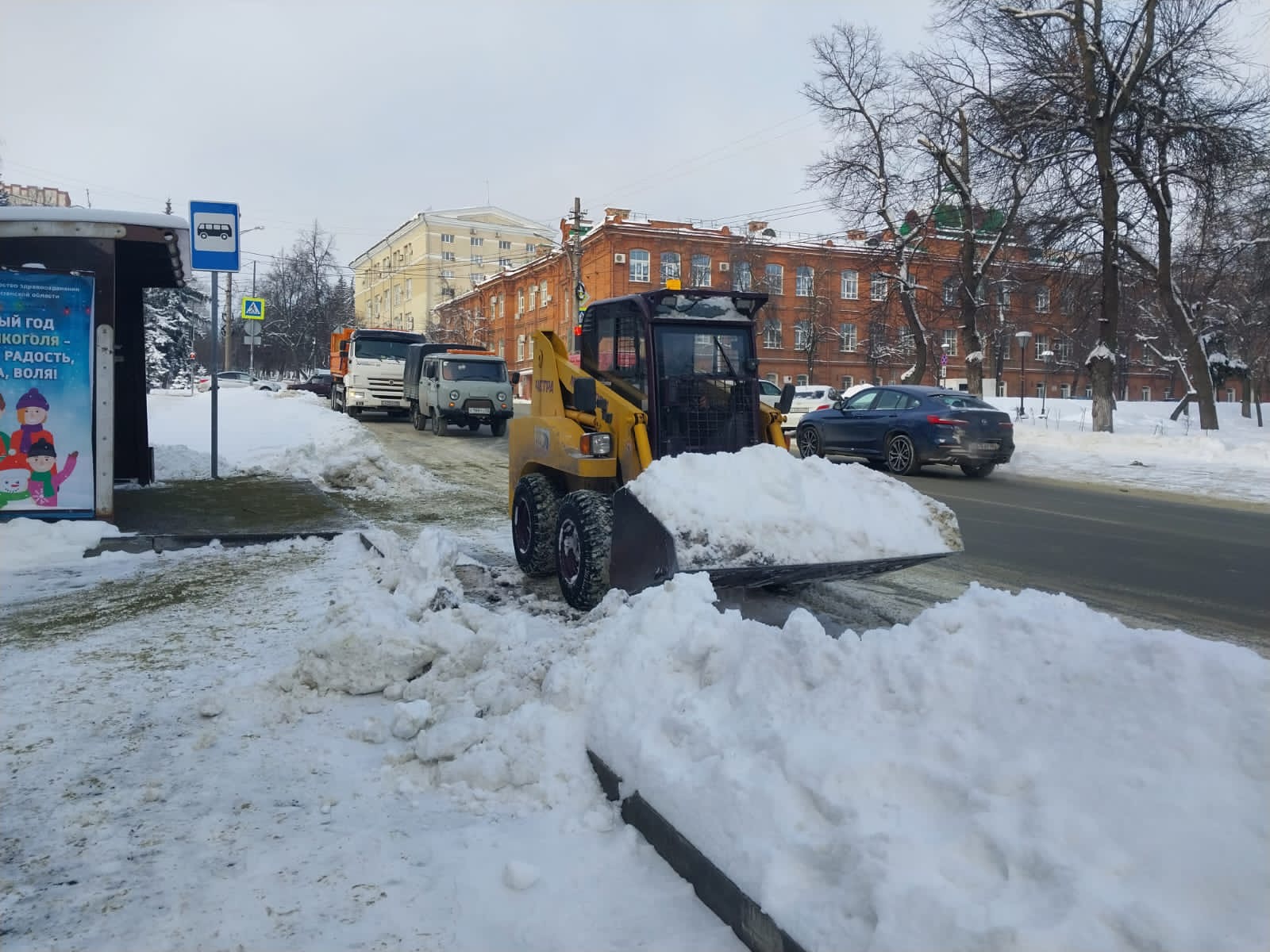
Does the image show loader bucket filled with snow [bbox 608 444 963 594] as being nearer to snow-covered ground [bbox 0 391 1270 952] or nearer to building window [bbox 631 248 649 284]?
snow-covered ground [bbox 0 391 1270 952]

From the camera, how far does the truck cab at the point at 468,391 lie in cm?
2320

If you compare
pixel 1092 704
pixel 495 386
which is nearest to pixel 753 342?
pixel 1092 704

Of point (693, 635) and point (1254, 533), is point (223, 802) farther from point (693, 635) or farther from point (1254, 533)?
point (1254, 533)

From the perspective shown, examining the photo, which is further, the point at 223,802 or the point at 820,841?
the point at 223,802

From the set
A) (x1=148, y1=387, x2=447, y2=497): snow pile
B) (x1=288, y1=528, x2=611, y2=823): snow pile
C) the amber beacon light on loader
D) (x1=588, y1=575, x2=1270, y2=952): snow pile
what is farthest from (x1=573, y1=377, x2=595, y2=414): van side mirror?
(x1=148, y1=387, x2=447, y2=497): snow pile

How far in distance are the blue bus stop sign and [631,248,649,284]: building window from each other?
46.6m

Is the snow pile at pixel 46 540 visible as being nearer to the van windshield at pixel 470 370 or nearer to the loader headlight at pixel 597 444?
the loader headlight at pixel 597 444

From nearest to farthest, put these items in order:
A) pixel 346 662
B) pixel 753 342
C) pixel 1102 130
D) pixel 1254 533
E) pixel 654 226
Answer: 1. pixel 346 662
2. pixel 753 342
3. pixel 1254 533
4. pixel 1102 130
5. pixel 654 226

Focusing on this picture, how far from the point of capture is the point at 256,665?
4984 millimetres

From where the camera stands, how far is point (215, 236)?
10930 mm

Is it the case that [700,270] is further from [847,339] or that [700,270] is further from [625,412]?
[625,412]

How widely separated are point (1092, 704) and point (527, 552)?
505 cm

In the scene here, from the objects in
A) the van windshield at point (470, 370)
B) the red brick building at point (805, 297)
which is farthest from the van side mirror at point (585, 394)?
the red brick building at point (805, 297)

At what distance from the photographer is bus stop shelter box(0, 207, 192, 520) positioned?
8273 millimetres
